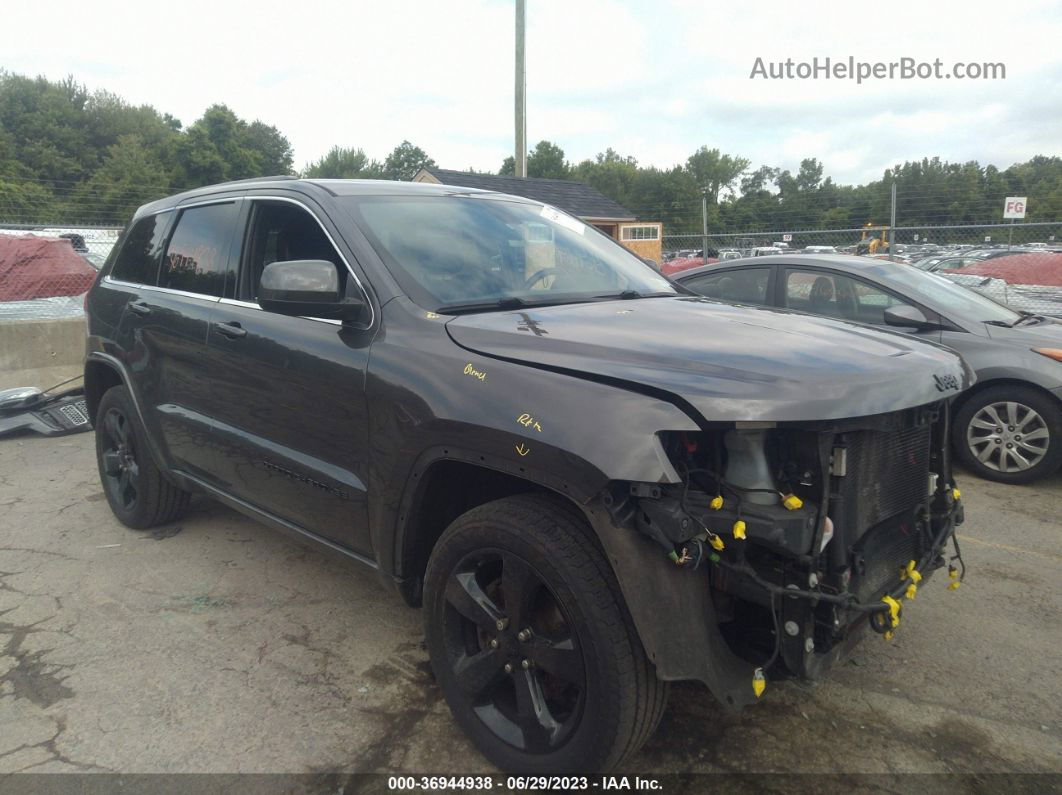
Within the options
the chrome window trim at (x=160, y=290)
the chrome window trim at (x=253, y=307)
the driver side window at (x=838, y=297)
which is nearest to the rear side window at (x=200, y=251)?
the chrome window trim at (x=160, y=290)

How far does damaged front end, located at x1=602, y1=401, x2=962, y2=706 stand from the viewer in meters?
2.00

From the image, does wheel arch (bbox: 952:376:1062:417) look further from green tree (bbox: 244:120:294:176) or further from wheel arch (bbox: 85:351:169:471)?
green tree (bbox: 244:120:294:176)

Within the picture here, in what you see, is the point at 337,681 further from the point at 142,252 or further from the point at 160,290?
the point at 142,252

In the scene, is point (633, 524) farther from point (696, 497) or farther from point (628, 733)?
point (628, 733)

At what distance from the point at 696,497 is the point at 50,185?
53.1 meters

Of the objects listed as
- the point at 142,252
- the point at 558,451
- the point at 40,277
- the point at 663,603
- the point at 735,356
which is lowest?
the point at 663,603

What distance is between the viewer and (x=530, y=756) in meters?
2.37

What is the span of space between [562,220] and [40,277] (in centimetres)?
757

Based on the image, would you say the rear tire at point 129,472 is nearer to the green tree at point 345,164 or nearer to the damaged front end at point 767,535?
the damaged front end at point 767,535

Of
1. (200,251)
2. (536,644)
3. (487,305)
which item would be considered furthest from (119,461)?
(536,644)

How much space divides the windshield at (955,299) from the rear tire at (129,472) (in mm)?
5339

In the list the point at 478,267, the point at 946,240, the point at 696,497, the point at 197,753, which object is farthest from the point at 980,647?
the point at 946,240

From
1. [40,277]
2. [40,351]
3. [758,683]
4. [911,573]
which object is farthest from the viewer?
[40,277]

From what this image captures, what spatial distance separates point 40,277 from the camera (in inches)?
346
